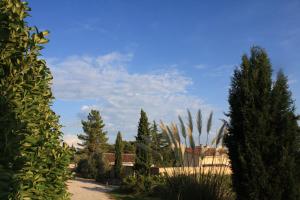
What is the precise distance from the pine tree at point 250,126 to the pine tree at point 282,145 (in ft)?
0.43

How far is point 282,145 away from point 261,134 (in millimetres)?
448

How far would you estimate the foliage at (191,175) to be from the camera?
27.1 ft

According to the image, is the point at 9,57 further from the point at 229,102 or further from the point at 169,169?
the point at 169,169

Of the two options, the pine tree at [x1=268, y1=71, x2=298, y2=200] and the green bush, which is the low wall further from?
the green bush

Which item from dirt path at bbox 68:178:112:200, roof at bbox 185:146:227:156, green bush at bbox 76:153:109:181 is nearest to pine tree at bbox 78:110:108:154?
green bush at bbox 76:153:109:181

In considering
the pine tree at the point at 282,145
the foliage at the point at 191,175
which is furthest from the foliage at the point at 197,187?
the pine tree at the point at 282,145

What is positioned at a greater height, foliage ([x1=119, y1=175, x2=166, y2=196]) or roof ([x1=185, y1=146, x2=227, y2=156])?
roof ([x1=185, y1=146, x2=227, y2=156])

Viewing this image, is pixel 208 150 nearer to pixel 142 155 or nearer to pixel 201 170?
pixel 201 170

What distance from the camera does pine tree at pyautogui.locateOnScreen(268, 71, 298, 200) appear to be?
6.86m

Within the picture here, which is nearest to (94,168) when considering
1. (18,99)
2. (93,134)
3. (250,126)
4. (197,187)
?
(93,134)

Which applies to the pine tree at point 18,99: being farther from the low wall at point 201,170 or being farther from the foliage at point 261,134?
the low wall at point 201,170

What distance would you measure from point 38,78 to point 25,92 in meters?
0.48

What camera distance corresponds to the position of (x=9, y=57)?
11.5 feet

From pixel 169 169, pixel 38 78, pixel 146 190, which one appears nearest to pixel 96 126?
pixel 146 190
